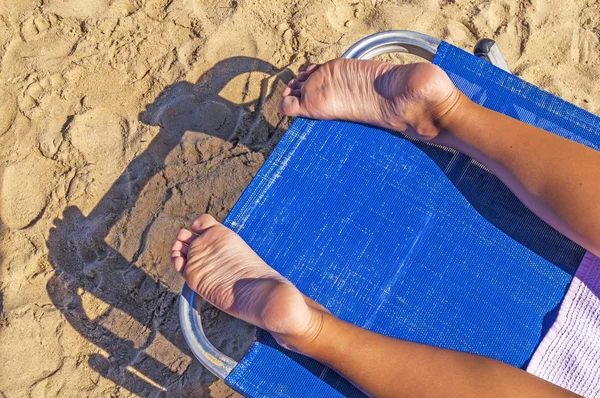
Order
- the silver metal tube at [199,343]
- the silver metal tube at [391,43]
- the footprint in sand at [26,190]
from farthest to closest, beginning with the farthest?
the footprint in sand at [26,190]
the silver metal tube at [391,43]
the silver metal tube at [199,343]

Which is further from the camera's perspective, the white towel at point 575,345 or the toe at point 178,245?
the toe at point 178,245

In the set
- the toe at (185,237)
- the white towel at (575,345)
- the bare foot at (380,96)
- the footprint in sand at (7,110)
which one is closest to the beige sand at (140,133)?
the footprint in sand at (7,110)

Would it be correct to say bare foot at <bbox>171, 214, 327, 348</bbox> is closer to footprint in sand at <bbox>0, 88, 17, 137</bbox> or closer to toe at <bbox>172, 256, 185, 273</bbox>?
toe at <bbox>172, 256, 185, 273</bbox>

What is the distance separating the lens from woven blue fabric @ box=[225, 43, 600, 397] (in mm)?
1440

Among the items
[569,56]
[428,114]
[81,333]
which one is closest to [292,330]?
[428,114]

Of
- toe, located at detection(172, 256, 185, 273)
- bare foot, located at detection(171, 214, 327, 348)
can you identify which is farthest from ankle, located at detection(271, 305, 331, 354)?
toe, located at detection(172, 256, 185, 273)

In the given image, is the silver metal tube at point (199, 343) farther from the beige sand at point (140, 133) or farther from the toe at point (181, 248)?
the beige sand at point (140, 133)

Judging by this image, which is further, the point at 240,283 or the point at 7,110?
the point at 7,110

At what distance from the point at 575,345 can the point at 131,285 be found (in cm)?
135

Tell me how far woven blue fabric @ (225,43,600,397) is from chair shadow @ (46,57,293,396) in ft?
1.52

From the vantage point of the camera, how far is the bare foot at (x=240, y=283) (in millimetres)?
1292

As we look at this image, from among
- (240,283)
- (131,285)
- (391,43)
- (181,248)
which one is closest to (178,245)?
(181,248)

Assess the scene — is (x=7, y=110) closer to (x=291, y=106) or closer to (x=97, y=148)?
(x=97, y=148)

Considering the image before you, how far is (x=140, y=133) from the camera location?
201cm
